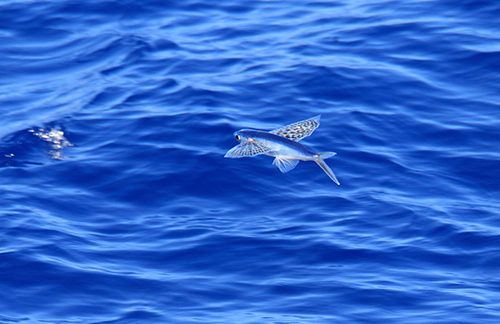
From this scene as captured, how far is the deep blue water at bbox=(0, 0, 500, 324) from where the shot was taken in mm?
7148

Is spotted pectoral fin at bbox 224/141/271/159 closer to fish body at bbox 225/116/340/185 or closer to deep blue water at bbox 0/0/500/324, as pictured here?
fish body at bbox 225/116/340/185

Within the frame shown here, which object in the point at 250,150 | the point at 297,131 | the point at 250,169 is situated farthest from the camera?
the point at 250,169

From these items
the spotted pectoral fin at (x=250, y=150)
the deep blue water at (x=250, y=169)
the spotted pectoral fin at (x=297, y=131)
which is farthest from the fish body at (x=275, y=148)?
the deep blue water at (x=250, y=169)

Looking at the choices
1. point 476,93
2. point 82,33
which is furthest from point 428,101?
point 82,33

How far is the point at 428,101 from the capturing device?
11289mm

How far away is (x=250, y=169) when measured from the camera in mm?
9594

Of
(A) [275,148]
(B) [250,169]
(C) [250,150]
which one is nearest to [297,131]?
(A) [275,148]

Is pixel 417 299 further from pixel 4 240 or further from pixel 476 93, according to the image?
pixel 476 93

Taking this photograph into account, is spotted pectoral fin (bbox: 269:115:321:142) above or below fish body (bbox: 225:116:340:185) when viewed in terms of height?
above

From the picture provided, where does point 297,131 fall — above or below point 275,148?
above

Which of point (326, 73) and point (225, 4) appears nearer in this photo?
point (326, 73)

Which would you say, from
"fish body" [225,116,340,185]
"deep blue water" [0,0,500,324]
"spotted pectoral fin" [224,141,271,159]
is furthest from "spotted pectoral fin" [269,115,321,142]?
"deep blue water" [0,0,500,324]

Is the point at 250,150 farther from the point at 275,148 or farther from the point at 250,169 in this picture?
the point at 250,169

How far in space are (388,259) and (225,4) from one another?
10001 millimetres
